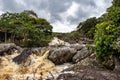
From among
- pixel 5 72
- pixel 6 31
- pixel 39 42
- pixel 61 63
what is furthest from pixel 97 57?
pixel 6 31

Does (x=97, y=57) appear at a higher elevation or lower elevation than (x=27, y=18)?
lower

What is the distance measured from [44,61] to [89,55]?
144 inches

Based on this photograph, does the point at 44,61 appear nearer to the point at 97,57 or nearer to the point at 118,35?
the point at 97,57

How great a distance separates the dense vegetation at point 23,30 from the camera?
113ft

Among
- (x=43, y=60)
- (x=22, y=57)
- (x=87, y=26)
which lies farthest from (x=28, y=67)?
(x=87, y=26)

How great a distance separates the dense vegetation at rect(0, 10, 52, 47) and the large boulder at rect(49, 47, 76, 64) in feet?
25.0

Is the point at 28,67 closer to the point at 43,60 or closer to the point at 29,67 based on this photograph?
the point at 29,67

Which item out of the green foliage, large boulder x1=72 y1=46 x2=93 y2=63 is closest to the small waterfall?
large boulder x1=72 y1=46 x2=93 y2=63

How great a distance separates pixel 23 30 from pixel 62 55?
999 cm

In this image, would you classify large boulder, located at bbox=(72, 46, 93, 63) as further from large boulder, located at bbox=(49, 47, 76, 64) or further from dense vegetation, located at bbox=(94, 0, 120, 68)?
dense vegetation, located at bbox=(94, 0, 120, 68)

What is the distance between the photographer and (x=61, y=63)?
2638 cm

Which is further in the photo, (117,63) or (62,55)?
(62,55)

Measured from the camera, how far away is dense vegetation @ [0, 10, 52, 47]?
34.5m

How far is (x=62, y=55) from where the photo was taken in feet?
86.9
